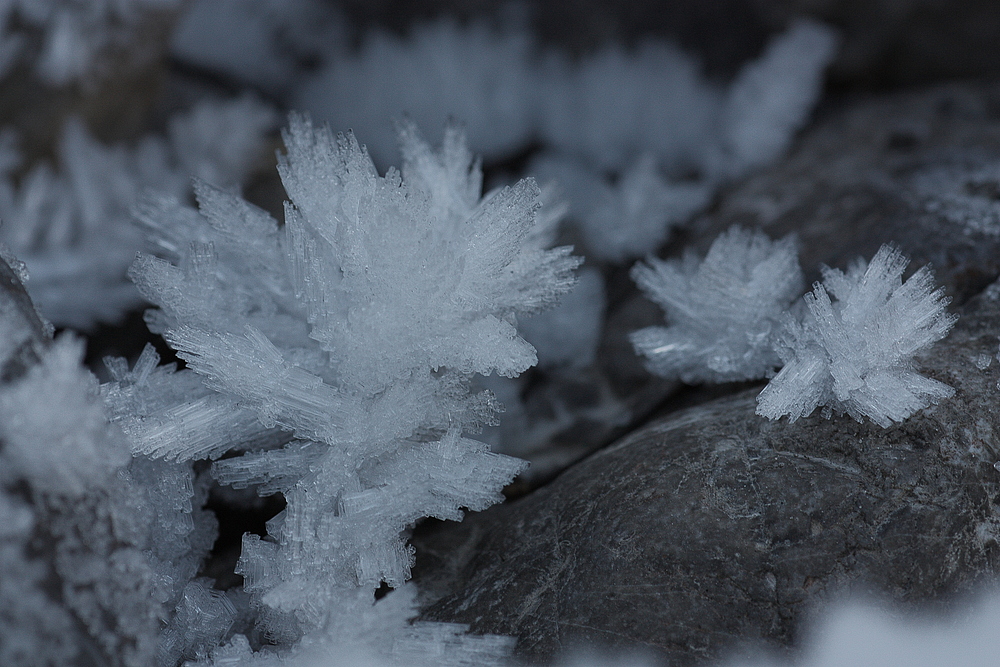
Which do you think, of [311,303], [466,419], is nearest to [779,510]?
[466,419]

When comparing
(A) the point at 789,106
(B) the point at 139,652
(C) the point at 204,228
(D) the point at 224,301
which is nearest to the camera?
(B) the point at 139,652

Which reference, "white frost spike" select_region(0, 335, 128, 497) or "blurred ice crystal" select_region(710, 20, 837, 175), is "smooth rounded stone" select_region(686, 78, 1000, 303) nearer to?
"blurred ice crystal" select_region(710, 20, 837, 175)

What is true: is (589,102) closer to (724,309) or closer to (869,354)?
(724,309)

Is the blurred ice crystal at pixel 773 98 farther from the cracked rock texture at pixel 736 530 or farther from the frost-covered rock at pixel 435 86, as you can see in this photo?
the cracked rock texture at pixel 736 530

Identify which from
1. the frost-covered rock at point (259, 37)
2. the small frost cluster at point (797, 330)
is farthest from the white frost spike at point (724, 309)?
the frost-covered rock at point (259, 37)

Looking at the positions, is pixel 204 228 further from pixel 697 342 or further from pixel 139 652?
pixel 697 342

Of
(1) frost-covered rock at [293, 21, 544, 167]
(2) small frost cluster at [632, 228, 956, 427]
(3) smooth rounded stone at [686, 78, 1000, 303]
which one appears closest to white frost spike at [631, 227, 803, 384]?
(2) small frost cluster at [632, 228, 956, 427]

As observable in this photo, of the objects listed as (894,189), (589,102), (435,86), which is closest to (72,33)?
(435,86)
